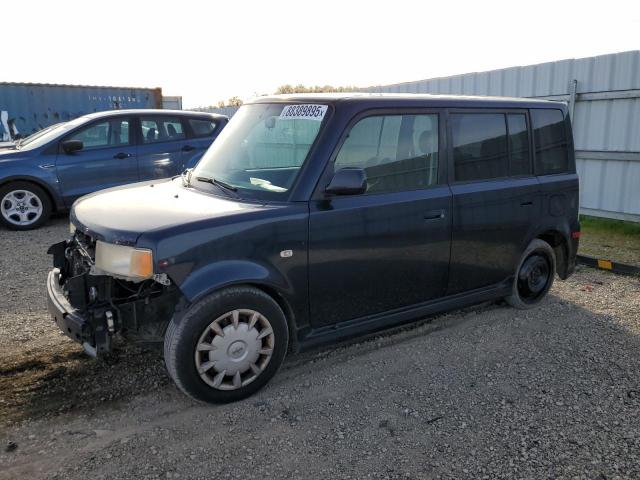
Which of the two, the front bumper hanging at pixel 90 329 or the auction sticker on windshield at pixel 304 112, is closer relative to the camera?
the front bumper hanging at pixel 90 329

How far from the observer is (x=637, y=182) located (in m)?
8.17

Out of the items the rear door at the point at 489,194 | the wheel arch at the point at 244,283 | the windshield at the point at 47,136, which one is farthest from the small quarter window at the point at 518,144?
the windshield at the point at 47,136

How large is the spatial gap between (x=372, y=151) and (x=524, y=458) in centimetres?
214

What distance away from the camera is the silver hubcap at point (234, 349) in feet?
10.6

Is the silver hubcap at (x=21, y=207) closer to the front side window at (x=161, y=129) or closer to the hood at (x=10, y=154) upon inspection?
the hood at (x=10, y=154)

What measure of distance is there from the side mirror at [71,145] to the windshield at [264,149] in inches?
190

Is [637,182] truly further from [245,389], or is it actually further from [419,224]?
[245,389]

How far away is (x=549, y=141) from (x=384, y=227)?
2.14m

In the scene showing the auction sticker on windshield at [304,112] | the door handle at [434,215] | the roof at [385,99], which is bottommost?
the door handle at [434,215]

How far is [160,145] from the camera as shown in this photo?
28.9 feet

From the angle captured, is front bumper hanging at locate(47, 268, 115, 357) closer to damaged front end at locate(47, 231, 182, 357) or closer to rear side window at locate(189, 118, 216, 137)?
damaged front end at locate(47, 231, 182, 357)

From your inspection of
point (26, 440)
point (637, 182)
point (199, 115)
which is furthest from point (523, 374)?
point (199, 115)

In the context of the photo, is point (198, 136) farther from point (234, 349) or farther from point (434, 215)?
point (234, 349)

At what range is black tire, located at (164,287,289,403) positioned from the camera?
312 cm
